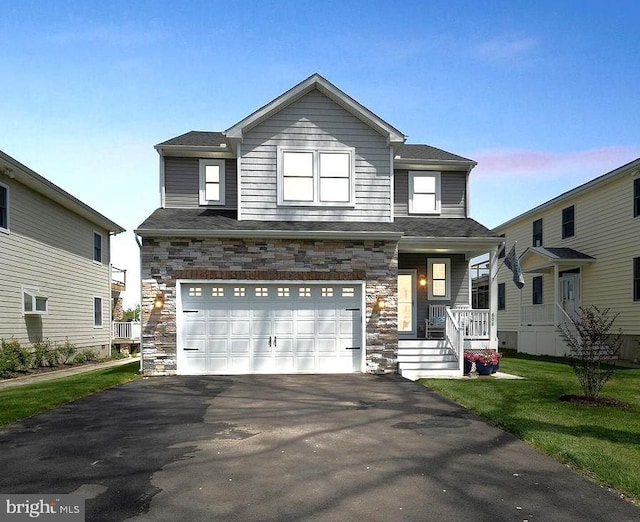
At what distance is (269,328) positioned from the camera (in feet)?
43.6

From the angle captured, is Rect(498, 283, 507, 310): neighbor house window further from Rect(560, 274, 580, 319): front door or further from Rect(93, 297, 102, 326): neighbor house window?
Rect(93, 297, 102, 326): neighbor house window

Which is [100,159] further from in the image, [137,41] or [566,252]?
[566,252]

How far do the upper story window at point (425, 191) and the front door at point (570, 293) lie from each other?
951 centimetres

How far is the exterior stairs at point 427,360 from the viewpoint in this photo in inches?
510

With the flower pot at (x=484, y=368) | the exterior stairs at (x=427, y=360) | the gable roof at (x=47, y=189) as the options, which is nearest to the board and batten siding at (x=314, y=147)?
the exterior stairs at (x=427, y=360)

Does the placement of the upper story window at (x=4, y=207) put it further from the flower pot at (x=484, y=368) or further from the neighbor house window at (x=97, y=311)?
the flower pot at (x=484, y=368)

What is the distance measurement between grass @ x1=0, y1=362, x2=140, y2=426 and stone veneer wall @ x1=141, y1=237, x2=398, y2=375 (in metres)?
1.43

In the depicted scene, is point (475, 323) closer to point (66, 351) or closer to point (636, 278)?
point (636, 278)

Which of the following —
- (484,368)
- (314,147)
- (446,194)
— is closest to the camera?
(484,368)

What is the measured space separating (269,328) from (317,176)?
14.9ft

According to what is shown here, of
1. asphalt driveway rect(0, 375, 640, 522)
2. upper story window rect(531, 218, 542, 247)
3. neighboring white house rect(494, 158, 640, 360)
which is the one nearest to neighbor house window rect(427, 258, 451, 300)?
neighboring white house rect(494, 158, 640, 360)

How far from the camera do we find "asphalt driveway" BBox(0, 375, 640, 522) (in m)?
4.27

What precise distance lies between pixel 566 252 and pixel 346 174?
1240 cm

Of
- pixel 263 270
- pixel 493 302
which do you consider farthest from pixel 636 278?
pixel 263 270
